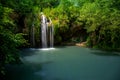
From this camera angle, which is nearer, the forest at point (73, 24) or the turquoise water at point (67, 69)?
the turquoise water at point (67, 69)

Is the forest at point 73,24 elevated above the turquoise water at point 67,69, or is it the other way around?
the forest at point 73,24

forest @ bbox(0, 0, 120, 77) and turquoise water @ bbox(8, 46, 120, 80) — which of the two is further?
forest @ bbox(0, 0, 120, 77)

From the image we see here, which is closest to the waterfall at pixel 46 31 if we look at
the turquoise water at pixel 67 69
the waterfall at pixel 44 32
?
the waterfall at pixel 44 32

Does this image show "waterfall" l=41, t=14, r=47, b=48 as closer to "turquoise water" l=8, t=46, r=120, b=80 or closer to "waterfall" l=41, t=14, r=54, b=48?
"waterfall" l=41, t=14, r=54, b=48

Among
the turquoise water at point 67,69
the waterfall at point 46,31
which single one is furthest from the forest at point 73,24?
the turquoise water at point 67,69

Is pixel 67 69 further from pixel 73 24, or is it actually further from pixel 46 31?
pixel 73 24

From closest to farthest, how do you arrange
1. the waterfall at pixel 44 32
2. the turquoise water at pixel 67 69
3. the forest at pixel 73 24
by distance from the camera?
the turquoise water at pixel 67 69 < the forest at pixel 73 24 < the waterfall at pixel 44 32

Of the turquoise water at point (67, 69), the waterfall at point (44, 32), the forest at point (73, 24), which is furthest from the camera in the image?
the waterfall at point (44, 32)

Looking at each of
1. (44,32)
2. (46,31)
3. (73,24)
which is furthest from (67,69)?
(73,24)

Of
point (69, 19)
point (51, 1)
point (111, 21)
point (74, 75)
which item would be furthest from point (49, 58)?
point (51, 1)

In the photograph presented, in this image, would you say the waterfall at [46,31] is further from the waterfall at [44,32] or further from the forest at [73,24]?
the forest at [73,24]

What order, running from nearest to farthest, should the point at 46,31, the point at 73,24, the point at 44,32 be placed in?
the point at 44,32 < the point at 46,31 < the point at 73,24

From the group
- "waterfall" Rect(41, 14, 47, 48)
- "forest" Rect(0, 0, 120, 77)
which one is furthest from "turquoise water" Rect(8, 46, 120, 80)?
"waterfall" Rect(41, 14, 47, 48)

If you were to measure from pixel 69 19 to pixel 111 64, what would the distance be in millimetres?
11001
